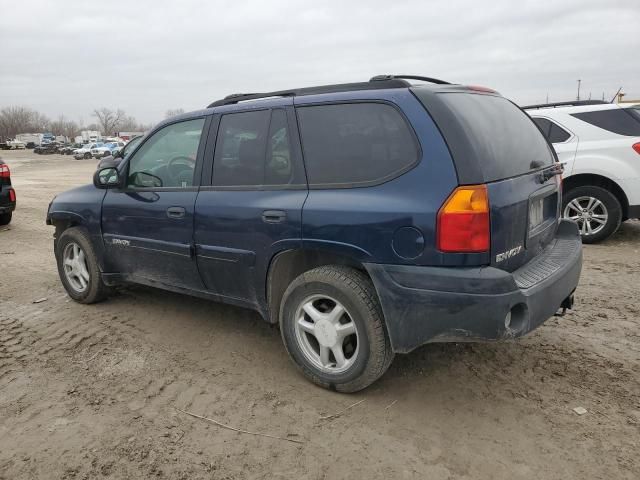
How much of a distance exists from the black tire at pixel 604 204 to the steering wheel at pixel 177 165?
5.18 meters

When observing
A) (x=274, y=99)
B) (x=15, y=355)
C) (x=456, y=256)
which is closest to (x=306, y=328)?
(x=456, y=256)

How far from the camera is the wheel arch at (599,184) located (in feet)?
21.0

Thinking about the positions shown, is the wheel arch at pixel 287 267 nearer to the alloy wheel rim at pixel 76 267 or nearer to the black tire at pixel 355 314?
the black tire at pixel 355 314

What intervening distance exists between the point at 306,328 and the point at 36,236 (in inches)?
272

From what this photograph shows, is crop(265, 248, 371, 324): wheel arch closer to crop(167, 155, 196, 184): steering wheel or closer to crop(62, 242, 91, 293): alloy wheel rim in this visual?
crop(167, 155, 196, 184): steering wheel

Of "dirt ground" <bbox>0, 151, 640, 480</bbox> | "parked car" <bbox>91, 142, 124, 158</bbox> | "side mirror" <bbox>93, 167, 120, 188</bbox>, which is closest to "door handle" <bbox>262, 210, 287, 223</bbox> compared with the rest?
"dirt ground" <bbox>0, 151, 640, 480</bbox>

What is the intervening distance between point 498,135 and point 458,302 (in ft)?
3.44

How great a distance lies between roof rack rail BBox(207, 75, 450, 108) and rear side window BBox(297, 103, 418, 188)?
19 centimetres

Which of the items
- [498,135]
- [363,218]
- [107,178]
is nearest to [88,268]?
[107,178]

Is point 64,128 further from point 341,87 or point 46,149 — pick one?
point 341,87

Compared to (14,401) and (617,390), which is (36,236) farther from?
(617,390)

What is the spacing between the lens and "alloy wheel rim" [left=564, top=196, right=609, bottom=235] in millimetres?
6547

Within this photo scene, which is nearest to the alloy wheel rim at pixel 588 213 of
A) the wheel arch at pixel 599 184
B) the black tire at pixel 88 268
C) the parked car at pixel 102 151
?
the wheel arch at pixel 599 184

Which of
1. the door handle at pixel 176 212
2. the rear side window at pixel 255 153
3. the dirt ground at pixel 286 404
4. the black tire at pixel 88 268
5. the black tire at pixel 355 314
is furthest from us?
the black tire at pixel 88 268
